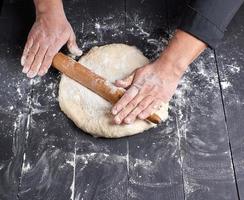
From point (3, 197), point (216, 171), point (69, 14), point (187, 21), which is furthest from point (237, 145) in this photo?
point (69, 14)

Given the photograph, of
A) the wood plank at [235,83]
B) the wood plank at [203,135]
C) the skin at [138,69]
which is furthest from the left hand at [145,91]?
the wood plank at [235,83]

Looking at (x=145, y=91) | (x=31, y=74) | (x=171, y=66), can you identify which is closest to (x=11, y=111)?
(x=31, y=74)

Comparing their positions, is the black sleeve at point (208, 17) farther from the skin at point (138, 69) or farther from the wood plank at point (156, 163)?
the wood plank at point (156, 163)

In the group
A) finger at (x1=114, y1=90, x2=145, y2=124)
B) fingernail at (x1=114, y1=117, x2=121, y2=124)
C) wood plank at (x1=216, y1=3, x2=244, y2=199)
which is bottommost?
fingernail at (x1=114, y1=117, x2=121, y2=124)

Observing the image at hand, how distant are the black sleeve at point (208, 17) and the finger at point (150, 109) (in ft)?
A: 0.92

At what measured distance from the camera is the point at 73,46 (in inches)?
59.6

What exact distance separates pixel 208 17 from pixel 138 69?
→ 0.31 metres

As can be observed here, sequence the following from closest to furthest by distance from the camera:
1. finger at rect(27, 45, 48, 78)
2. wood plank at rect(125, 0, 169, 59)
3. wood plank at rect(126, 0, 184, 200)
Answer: wood plank at rect(126, 0, 184, 200) < finger at rect(27, 45, 48, 78) < wood plank at rect(125, 0, 169, 59)

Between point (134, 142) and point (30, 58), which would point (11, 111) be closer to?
point (30, 58)

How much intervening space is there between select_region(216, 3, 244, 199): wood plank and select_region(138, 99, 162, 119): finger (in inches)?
11.0

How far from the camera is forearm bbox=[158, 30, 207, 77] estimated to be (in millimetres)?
1334

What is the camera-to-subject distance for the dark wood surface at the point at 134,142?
4.06 feet

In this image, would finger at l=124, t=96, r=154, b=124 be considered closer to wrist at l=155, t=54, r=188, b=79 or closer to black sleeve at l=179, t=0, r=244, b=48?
wrist at l=155, t=54, r=188, b=79

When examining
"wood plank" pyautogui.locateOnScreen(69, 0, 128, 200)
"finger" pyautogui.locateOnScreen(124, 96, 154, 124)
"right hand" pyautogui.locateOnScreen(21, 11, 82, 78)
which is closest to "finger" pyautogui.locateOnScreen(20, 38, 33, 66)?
"right hand" pyautogui.locateOnScreen(21, 11, 82, 78)
